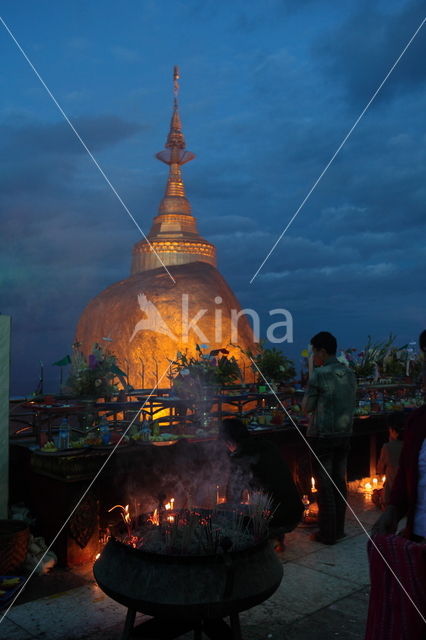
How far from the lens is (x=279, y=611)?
152 inches

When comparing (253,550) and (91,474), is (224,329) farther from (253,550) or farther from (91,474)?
(253,550)

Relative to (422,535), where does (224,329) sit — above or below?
above

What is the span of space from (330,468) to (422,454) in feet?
10.2

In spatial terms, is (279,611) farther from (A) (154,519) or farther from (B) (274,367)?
(B) (274,367)

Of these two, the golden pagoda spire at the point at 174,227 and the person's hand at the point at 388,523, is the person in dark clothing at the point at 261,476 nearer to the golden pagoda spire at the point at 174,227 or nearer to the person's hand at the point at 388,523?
the person's hand at the point at 388,523

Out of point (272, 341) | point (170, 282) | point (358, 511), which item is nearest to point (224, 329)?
point (170, 282)

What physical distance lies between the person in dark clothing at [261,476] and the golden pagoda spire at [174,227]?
50.8 ft

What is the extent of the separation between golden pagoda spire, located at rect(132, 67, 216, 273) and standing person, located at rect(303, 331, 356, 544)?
580 inches

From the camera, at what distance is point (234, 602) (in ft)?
8.57

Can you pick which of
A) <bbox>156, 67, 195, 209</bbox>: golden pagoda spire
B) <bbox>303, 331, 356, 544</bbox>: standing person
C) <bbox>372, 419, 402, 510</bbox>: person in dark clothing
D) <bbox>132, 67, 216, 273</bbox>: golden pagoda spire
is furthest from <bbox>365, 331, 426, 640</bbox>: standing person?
<bbox>156, 67, 195, 209</bbox>: golden pagoda spire

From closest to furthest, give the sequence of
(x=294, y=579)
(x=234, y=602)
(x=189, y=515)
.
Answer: (x=234, y=602) → (x=189, y=515) → (x=294, y=579)

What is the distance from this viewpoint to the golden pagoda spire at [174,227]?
19.8 metres

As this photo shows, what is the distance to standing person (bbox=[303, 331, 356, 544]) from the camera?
526 cm

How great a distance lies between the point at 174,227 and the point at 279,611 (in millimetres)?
17409
